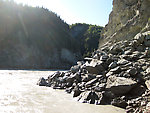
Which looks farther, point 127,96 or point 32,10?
point 32,10

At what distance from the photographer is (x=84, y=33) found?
100750 millimetres

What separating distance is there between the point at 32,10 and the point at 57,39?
1859 cm

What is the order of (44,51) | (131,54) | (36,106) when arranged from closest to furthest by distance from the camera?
(36,106) < (131,54) < (44,51)

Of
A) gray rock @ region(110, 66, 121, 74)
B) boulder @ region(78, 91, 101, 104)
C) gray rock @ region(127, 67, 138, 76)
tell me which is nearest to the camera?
boulder @ region(78, 91, 101, 104)

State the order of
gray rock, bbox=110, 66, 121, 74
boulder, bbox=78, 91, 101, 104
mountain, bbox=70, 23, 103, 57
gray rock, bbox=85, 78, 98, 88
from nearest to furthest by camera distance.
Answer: boulder, bbox=78, 91, 101, 104
gray rock, bbox=110, 66, 121, 74
gray rock, bbox=85, 78, 98, 88
mountain, bbox=70, 23, 103, 57

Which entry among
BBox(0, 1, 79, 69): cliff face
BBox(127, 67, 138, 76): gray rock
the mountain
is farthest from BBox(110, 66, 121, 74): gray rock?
the mountain

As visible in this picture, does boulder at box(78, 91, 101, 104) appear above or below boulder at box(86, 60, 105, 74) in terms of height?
below

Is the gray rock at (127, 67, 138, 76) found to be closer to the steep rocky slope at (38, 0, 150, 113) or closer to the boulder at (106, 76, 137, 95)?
the steep rocky slope at (38, 0, 150, 113)

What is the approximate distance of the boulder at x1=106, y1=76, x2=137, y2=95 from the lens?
586 centimetres

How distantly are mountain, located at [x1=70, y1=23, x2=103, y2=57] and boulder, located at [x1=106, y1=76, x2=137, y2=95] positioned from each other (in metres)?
71.1

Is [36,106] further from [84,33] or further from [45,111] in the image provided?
[84,33]

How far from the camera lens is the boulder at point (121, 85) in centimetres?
586

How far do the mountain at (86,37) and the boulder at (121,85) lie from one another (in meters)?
71.1

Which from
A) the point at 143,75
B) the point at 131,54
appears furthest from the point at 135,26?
the point at 143,75
